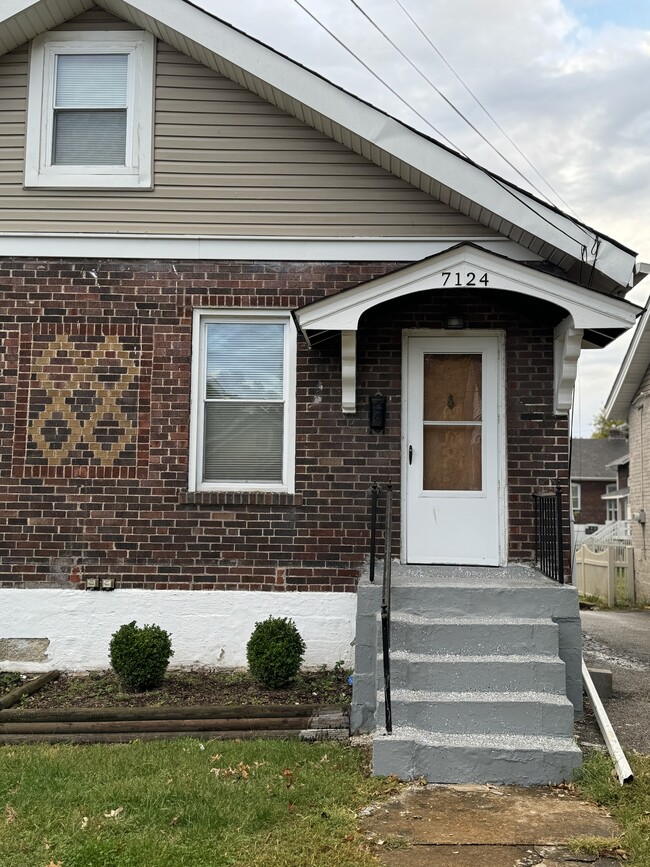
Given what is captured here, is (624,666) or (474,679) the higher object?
(474,679)

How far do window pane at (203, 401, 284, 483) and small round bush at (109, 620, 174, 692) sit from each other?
5.16 feet

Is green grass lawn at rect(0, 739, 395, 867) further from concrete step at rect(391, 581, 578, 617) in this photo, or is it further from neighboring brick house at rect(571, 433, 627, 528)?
neighboring brick house at rect(571, 433, 627, 528)

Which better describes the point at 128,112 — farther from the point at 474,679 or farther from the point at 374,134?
the point at 474,679

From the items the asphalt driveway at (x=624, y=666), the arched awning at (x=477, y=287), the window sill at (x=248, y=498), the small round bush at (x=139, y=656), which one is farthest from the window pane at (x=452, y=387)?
the small round bush at (x=139, y=656)

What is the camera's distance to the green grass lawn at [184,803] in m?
3.86

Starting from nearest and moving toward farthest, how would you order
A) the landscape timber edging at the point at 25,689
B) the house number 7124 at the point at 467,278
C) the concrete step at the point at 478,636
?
the concrete step at the point at 478,636
the landscape timber edging at the point at 25,689
the house number 7124 at the point at 467,278

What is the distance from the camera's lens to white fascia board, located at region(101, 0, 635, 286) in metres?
7.00

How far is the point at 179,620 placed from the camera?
7316 mm

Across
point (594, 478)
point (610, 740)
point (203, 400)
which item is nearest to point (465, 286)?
point (203, 400)

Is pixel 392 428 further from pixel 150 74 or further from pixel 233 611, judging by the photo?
pixel 150 74

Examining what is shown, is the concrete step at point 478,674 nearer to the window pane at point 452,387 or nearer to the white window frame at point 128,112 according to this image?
the window pane at point 452,387

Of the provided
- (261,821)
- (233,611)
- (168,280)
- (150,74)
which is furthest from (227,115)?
(261,821)

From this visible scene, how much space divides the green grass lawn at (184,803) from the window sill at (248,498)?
2343 millimetres

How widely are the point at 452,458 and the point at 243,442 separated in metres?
1.93
